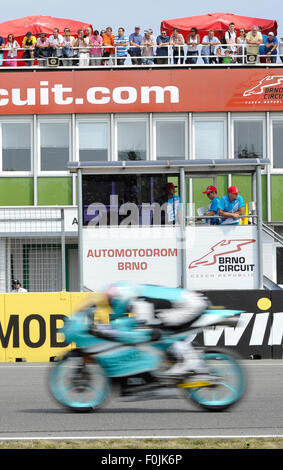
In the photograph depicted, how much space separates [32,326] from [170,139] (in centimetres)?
1423

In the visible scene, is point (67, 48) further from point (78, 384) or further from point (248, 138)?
point (78, 384)

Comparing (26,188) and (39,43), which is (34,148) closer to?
(26,188)

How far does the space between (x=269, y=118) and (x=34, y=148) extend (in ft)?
24.3

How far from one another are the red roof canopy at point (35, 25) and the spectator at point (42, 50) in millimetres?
617

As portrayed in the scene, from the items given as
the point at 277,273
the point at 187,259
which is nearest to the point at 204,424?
the point at 187,259

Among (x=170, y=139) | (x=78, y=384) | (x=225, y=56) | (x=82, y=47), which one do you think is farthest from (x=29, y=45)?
(x=78, y=384)

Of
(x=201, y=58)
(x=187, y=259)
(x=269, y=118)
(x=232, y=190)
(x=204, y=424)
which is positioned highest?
(x=201, y=58)

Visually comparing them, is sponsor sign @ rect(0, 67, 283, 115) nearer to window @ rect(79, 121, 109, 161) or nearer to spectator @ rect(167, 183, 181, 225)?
window @ rect(79, 121, 109, 161)

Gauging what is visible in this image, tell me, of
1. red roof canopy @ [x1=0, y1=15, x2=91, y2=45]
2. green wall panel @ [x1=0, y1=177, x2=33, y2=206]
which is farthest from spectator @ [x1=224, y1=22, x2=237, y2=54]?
green wall panel @ [x1=0, y1=177, x2=33, y2=206]

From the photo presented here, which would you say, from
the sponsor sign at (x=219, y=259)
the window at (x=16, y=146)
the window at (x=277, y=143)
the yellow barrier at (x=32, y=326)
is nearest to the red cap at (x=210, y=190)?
the sponsor sign at (x=219, y=259)

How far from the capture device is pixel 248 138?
2941 centimetres

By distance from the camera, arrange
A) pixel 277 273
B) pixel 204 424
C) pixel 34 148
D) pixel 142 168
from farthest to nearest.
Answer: pixel 34 148, pixel 277 273, pixel 142 168, pixel 204 424

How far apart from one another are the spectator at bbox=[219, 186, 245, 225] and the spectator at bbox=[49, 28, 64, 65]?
41.0 ft

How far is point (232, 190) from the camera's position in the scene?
17.4 metres
